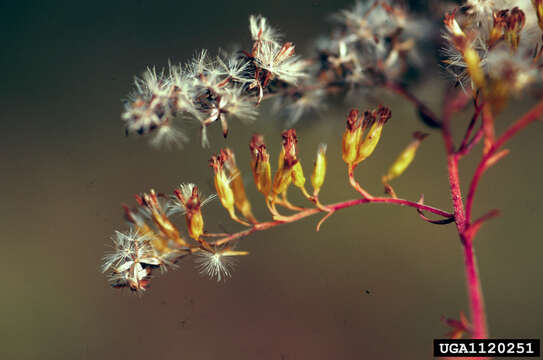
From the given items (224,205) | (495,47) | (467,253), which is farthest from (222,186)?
(495,47)

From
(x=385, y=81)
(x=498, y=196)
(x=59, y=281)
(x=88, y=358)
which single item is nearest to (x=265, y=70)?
(x=385, y=81)

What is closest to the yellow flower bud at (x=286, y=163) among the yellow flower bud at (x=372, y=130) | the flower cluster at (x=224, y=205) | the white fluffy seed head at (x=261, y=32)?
the flower cluster at (x=224, y=205)

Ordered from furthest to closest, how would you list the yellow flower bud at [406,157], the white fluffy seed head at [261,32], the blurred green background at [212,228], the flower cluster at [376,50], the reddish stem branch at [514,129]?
1. the blurred green background at [212,228]
2. the flower cluster at [376,50]
3. the white fluffy seed head at [261,32]
4. the yellow flower bud at [406,157]
5. the reddish stem branch at [514,129]

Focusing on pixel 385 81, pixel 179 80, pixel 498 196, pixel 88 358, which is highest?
pixel 498 196

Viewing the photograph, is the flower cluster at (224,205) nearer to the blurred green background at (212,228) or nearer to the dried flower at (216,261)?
the dried flower at (216,261)

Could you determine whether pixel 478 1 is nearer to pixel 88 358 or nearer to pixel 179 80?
pixel 179 80
